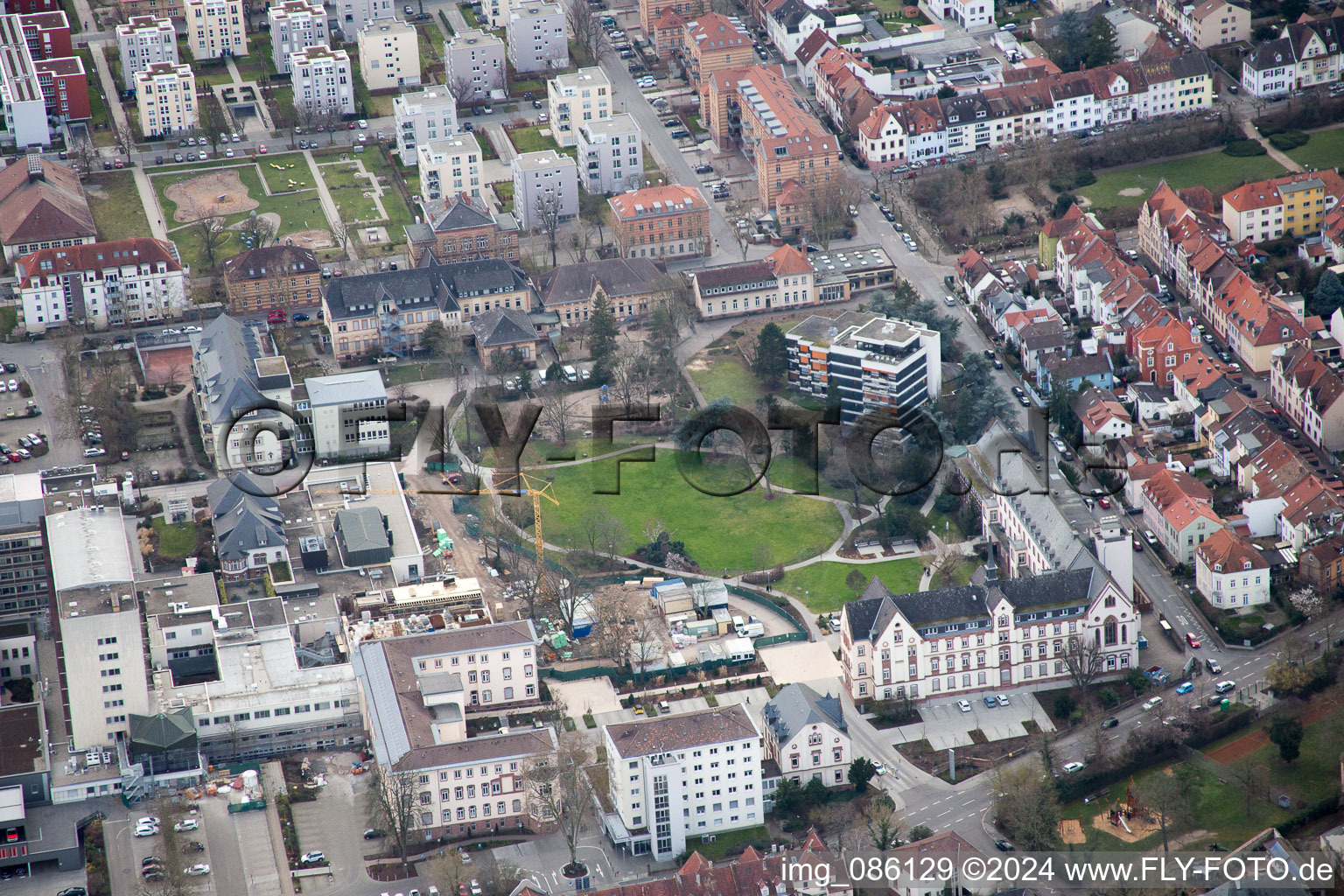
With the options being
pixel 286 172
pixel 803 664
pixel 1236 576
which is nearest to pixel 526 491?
pixel 803 664

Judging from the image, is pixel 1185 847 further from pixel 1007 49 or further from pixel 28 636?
pixel 1007 49

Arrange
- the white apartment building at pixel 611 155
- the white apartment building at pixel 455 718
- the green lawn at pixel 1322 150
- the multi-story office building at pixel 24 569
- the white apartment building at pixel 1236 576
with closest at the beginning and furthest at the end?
1. the white apartment building at pixel 455 718
2. the white apartment building at pixel 1236 576
3. the multi-story office building at pixel 24 569
4. the green lawn at pixel 1322 150
5. the white apartment building at pixel 611 155

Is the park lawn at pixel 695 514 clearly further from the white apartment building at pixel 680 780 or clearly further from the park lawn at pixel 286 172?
the park lawn at pixel 286 172

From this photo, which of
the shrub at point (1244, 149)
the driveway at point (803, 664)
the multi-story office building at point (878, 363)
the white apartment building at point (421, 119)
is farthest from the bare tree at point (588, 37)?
the driveway at point (803, 664)

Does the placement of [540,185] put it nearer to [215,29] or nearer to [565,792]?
[215,29]

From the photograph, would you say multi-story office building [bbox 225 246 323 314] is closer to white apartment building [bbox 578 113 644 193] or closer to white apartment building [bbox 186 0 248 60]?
white apartment building [bbox 578 113 644 193]

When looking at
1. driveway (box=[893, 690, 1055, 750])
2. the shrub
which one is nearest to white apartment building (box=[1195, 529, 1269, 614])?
driveway (box=[893, 690, 1055, 750])
